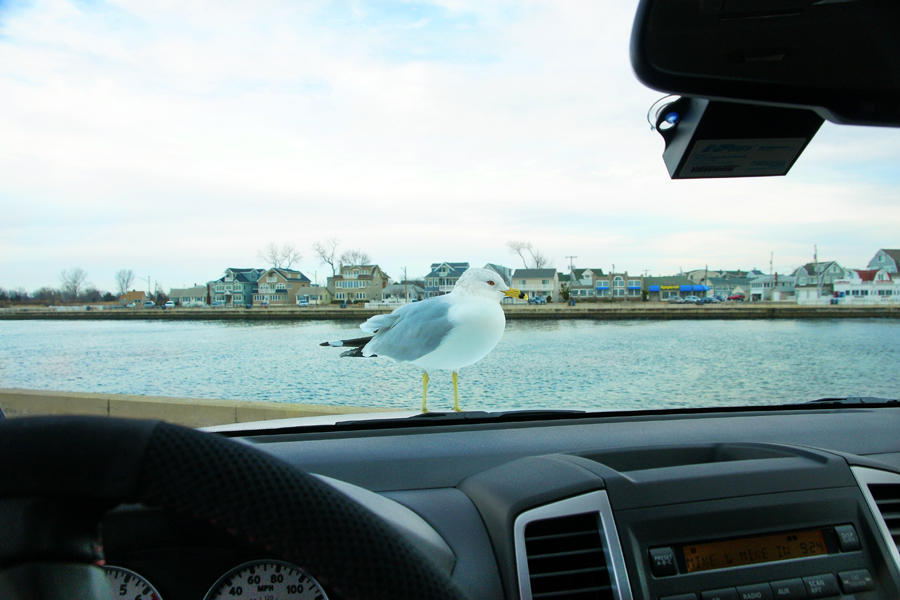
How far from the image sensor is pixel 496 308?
2910 millimetres

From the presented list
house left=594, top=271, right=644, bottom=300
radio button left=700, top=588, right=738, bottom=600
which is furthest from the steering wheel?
house left=594, top=271, right=644, bottom=300

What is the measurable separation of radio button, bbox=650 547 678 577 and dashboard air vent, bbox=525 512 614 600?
0.16m

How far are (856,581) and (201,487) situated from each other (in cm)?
220

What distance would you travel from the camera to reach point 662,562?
192 centimetres

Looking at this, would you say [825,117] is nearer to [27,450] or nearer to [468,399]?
[468,399]

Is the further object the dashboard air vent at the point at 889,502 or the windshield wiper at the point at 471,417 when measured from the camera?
the windshield wiper at the point at 471,417

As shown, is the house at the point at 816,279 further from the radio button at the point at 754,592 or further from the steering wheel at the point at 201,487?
the steering wheel at the point at 201,487

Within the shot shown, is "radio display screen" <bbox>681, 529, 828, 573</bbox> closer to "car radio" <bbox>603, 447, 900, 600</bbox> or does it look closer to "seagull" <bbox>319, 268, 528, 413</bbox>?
"car radio" <bbox>603, 447, 900, 600</bbox>

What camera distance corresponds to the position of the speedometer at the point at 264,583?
49.7 inches

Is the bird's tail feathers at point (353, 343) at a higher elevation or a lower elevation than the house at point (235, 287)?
lower

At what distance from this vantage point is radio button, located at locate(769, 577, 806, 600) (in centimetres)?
194

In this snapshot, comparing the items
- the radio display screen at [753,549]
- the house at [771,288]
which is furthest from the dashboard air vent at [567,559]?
the house at [771,288]

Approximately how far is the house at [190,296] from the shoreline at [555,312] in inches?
2.0

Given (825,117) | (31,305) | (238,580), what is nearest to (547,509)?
(238,580)
